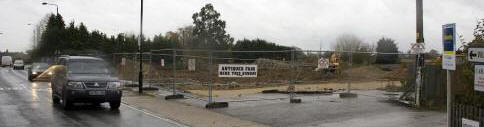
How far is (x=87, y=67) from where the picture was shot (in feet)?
65.1

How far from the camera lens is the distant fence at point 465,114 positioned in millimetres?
9211

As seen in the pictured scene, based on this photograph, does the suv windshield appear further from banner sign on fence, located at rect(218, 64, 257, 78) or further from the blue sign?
the blue sign

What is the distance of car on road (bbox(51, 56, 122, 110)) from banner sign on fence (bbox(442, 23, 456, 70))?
11595 millimetres

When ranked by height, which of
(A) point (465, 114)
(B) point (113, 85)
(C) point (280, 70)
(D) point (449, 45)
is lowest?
(A) point (465, 114)

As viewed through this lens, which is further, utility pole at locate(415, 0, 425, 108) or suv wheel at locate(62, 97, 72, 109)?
suv wheel at locate(62, 97, 72, 109)

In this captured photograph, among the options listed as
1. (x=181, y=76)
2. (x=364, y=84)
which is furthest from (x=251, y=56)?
(x=364, y=84)

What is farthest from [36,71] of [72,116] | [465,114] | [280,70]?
[465,114]

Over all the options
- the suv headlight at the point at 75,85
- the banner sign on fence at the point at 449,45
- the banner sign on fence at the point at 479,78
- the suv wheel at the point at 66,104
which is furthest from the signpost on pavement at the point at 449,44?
the suv wheel at the point at 66,104

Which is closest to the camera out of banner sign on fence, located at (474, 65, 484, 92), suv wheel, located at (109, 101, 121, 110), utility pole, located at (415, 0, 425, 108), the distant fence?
banner sign on fence, located at (474, 65, 484, 92)

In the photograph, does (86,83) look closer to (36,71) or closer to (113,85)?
(113,85)

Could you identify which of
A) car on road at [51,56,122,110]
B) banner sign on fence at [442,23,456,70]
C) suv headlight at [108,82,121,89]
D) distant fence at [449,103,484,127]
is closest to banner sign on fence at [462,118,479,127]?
distant fence at [449,103,484,127]

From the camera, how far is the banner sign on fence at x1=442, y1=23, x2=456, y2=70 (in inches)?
381

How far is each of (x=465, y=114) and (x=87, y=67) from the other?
43.5 feet

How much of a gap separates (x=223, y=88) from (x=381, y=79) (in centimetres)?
943
